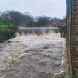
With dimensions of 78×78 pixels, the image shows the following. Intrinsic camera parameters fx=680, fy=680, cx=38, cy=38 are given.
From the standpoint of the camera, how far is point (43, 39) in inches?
351

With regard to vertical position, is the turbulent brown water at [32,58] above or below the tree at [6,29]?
below

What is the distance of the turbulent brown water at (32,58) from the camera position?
8.92 m

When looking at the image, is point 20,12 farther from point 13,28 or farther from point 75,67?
point 75,67

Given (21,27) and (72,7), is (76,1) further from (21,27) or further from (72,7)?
(21,27)

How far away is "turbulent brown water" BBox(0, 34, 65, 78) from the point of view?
892 cm

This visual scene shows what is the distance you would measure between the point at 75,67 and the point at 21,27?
34.6 inches

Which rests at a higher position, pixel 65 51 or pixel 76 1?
pixel 76 1

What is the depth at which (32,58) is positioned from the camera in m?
8.95

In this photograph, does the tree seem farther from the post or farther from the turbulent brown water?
the post

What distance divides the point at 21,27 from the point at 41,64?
0.55 metres

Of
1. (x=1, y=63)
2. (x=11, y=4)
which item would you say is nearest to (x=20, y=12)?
(x=11, y=4)

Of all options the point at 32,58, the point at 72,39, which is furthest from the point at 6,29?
the point at 72,39

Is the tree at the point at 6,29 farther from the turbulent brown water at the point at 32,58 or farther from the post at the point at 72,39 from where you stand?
the post at the point at 72,39

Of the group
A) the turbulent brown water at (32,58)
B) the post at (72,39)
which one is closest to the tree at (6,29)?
the turbulent brown water at (32,58)
